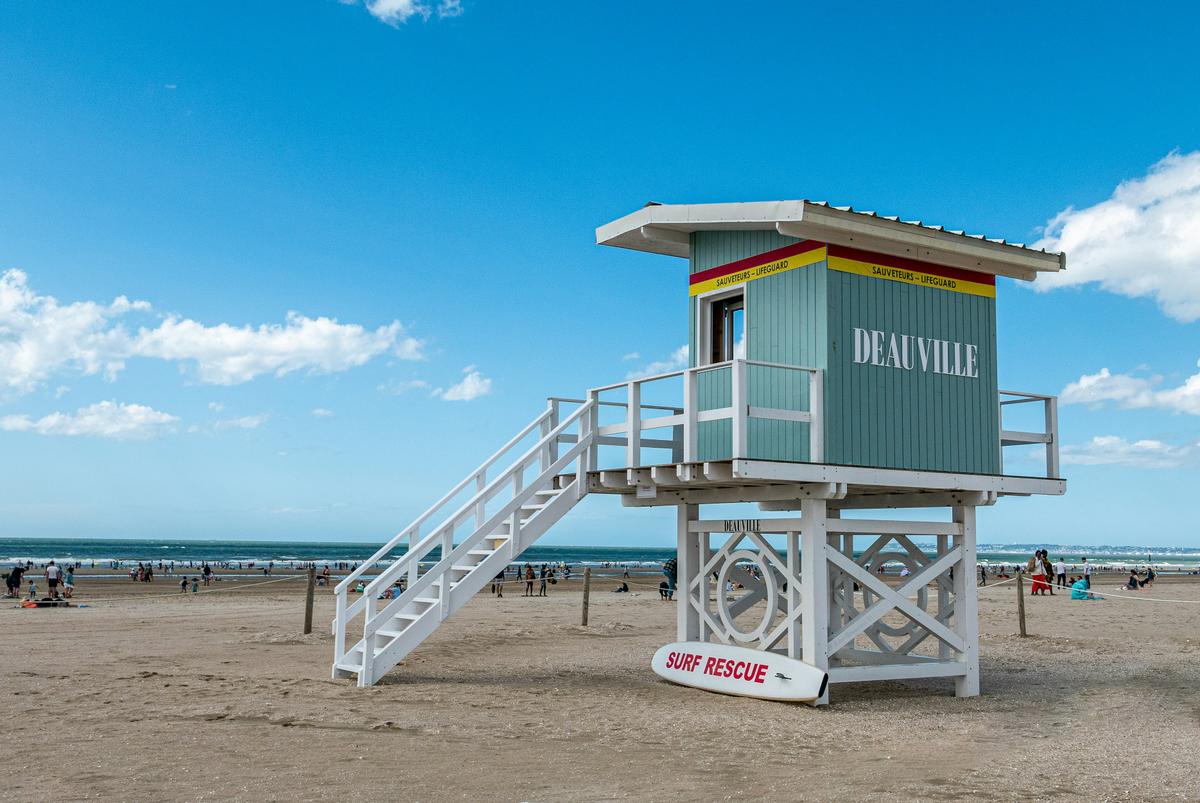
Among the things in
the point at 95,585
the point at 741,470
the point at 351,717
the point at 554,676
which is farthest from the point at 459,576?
the point at 95,585

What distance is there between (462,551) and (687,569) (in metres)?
3.17

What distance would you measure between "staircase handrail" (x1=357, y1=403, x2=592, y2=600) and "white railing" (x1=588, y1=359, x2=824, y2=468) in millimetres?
493

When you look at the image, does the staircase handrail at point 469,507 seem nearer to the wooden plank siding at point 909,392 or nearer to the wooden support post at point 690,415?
the wooden support post at point 690,415

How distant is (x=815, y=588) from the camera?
41.0 ft

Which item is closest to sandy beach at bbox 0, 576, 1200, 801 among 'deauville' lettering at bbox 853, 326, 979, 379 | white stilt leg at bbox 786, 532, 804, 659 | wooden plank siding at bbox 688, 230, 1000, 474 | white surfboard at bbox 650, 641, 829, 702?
white surfboard at bbox 650, 641, 829, 702

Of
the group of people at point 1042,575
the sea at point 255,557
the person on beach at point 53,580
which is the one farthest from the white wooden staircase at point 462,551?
the sea at point 255,557

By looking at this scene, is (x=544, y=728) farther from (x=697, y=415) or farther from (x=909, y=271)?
(x=909, y=271)

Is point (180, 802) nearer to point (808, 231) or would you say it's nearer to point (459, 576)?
point (459, 576)

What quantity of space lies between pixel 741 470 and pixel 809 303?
2.40m

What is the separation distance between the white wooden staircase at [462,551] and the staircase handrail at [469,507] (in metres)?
0.01

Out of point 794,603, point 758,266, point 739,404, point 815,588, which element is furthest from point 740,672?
point 758,266

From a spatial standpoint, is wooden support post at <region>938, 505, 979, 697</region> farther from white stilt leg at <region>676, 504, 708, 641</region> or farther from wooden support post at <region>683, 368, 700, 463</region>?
wooden support post at <region>683, 368, 700, 463</region>

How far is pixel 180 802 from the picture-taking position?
7691 millimetres

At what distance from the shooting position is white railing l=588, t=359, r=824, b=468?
11.9 m
